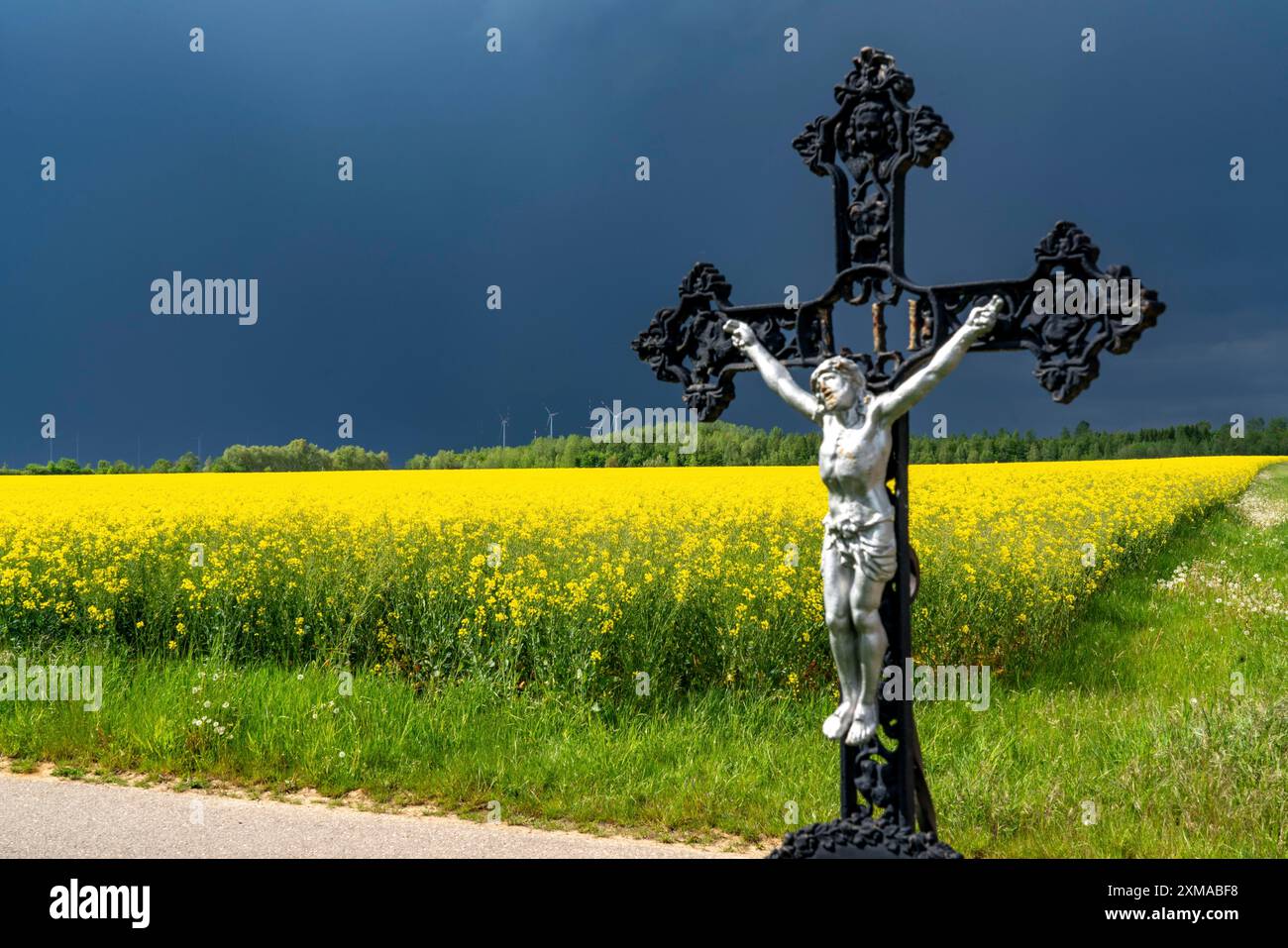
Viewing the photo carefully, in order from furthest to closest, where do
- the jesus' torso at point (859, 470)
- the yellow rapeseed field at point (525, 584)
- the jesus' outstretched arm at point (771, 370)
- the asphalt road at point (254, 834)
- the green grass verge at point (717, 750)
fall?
the yellow rapeseed field at point (525, 584)
the green grass verge at point (717, 750)
the asphalt road at point (254, 834)
the jesus' outstretched arm at point (771, 370)
the jesus' torso at point (859, 470)

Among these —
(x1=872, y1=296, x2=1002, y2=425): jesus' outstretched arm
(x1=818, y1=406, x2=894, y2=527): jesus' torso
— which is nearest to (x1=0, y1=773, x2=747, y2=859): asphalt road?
(x1=818, y1=406, x2=894, y2=527): jesus' torso

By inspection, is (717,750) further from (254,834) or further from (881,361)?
(881,361)

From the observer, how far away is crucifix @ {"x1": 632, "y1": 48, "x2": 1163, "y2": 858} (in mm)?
3182

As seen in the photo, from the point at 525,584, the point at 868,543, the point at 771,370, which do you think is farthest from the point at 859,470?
the point at 525,584

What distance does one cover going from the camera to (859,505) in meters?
3.19

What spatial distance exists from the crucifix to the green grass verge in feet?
6.12

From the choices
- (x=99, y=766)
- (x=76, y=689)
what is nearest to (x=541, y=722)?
(x=99, y=766)

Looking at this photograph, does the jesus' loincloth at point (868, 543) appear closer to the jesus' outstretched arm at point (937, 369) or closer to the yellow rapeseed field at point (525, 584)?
the jesus' outstretched arm at point (937, 369)

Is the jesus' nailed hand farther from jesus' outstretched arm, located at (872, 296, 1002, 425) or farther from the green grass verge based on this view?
the green grass verge

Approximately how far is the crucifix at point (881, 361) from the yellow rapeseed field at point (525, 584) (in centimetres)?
363

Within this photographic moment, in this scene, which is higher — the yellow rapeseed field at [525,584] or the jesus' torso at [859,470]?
the jesus' torso at [859,470]

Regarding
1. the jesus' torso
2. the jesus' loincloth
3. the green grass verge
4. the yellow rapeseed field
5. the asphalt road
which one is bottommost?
the asphalt road

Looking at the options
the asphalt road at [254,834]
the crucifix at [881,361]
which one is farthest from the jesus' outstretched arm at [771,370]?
the asphalt road at [254,834]

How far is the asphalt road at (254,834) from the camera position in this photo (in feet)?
Result: 15.7
